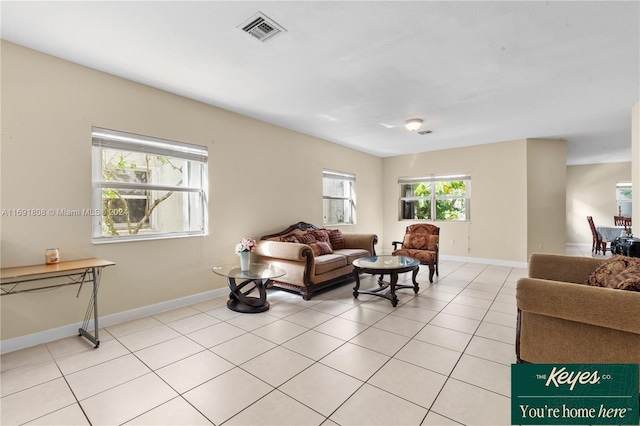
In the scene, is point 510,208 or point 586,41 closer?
point 586,41

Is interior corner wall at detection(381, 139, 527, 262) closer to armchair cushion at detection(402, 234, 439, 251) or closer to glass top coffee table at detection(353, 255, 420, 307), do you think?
armchair cushion at detection(402, 234, 439, 251)

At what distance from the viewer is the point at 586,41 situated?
2.45 meters

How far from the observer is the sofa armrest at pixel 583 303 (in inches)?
63.8

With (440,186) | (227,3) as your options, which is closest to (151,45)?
(227,3)

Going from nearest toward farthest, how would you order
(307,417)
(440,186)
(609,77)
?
(307,417) < (609,77) < (440,186)

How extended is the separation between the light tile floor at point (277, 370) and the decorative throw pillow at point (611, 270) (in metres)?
0.86

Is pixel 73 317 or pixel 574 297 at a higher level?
pixel 574 297

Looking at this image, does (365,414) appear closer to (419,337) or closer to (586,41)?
(419,337)

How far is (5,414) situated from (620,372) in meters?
3.69

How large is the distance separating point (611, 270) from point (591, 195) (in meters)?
9.09

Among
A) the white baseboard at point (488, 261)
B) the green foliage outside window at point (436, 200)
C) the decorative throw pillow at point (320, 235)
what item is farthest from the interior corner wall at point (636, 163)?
the decorative throw pillow at point (320, 235)

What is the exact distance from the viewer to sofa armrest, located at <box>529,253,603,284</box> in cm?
261

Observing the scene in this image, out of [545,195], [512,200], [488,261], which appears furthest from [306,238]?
[545,195]

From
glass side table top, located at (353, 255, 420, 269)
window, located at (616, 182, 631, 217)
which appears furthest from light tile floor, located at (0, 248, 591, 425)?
window, located at (616, 182, 631, 217)
